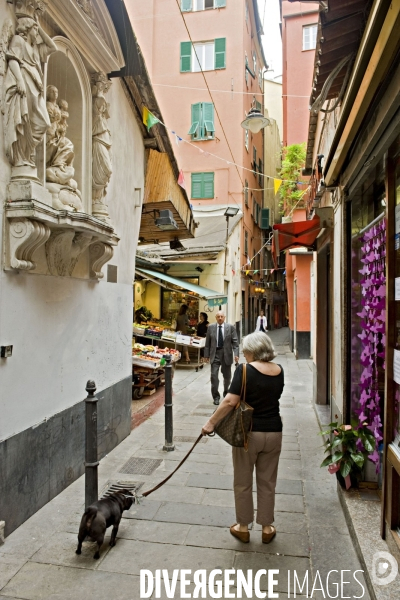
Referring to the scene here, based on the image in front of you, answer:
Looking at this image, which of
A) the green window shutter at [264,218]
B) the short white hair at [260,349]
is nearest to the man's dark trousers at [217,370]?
the short white hair at [260,349]

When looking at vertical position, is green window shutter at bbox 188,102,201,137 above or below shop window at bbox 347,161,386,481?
above

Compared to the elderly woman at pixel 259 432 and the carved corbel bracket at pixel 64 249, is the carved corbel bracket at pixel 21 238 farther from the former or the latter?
the elderly woman at pixel 259 432

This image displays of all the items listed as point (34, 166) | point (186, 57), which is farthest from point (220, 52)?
point (34, 166)

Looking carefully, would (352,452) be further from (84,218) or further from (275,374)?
(84,218)

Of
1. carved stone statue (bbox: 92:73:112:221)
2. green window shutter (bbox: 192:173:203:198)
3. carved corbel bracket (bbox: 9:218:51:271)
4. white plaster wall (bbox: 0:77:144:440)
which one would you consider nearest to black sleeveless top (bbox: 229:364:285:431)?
white plaster wall (bbox: 0:77:144:440)

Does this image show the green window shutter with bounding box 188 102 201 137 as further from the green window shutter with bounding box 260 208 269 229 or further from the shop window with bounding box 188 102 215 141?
the green window shutter with bounding box 260 208 269 229

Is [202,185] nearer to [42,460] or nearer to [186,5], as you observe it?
[186,5]

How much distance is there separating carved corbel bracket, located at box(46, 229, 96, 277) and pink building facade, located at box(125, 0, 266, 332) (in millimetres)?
17670

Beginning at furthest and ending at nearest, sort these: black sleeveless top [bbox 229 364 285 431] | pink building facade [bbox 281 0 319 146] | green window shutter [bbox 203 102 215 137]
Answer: green window shutter [bbox 203 102 215 137] → pink building facade [bbox 281 0 319 146] → black sleeveless top [bbox 229 364 285 431]

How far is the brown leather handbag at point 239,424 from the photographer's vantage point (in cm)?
374

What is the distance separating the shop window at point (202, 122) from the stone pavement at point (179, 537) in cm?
1879

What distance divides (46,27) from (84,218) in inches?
76.7

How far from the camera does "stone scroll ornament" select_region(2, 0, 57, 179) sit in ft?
12.6

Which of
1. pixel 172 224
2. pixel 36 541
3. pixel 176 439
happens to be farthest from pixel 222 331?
pixel 36 541
